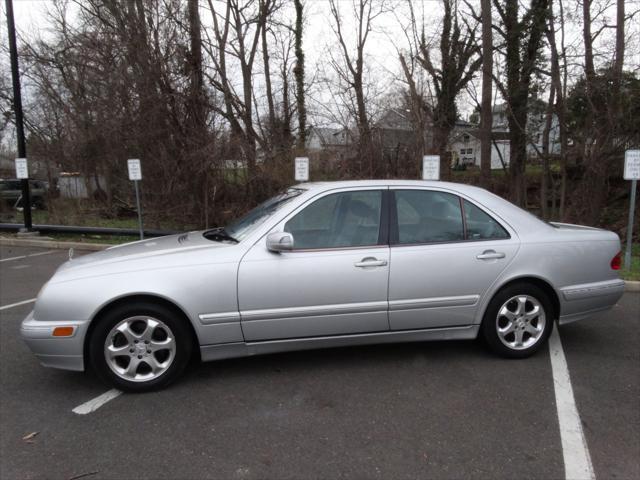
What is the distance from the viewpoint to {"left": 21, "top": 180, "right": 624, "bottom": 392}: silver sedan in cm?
336

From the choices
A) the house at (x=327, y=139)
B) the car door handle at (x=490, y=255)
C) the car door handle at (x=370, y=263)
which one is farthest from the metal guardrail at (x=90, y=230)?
the car door handle at (x=490, y=255)

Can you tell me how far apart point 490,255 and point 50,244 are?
10.6 metres

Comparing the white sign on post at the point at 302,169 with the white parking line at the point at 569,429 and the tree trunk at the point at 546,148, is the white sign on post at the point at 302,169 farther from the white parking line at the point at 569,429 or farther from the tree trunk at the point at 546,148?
the tree trunk at the point at 546,148

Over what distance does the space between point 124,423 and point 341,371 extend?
1.64m

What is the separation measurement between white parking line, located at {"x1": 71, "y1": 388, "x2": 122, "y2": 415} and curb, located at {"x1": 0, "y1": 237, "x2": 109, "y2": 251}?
25.2ft

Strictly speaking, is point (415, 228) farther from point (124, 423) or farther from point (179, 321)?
point (124, 423)

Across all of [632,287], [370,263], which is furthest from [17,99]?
[632,287]

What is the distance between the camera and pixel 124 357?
11.2 feet

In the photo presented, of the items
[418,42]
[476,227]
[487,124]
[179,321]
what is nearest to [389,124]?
[487,124]

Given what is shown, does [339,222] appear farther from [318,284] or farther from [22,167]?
[22,167]

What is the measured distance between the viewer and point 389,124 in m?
14.1

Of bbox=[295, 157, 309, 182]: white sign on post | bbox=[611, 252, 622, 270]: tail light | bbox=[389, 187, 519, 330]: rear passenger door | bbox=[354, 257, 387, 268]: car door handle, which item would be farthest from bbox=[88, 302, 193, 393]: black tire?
bbox=[295, 157, 309, 182]: white sign on post

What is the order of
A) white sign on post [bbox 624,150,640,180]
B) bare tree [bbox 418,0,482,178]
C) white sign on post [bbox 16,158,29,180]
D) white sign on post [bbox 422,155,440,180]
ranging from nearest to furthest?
white sign on post [bbox 624,150,640,180]
white sign on post [bbox 422,155,440,180]
white sign on post [bbox 16,158,29,180]
bare tree [bbox 418,0,482,178]

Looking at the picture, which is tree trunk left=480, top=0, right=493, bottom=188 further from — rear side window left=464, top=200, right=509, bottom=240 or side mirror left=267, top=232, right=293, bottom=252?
side mirror left=267, top=232, right=293, bottom=252
